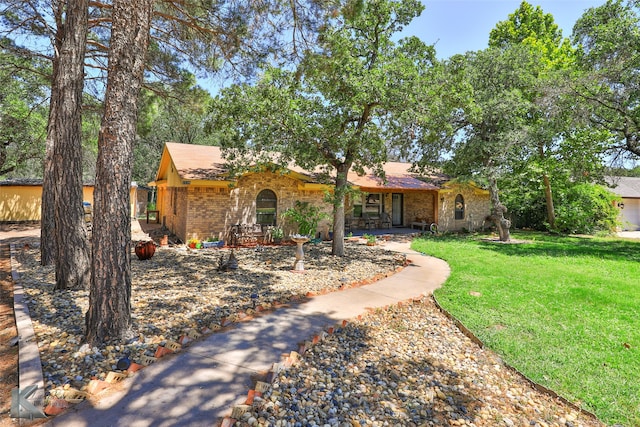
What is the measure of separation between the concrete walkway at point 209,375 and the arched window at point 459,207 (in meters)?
14.4

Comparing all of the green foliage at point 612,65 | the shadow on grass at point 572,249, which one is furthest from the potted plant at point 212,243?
the green foliage at point 612,65

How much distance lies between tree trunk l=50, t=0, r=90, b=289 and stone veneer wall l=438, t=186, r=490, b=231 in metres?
16.1

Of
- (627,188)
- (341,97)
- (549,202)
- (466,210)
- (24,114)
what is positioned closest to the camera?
(341,97)

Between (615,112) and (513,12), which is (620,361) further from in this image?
(513,12)

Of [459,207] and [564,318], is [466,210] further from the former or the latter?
[564,318]

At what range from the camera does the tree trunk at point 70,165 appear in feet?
20.3

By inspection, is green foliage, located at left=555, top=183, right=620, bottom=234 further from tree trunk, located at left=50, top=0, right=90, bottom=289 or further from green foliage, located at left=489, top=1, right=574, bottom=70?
tree trunk, located at left=50, top=0, right=90, bottom=289

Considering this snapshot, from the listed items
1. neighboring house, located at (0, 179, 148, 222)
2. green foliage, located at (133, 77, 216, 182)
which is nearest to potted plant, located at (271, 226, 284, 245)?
green foliage, located at (133, 77, 216, 182)

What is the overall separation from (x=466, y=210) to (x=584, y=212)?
6.65 metres

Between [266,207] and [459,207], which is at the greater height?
[459,207]

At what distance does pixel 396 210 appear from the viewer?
19188 mm

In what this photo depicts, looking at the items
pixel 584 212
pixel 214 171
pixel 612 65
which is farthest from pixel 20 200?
pixel 584 212

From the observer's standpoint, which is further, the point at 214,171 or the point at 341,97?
the point at 214,171

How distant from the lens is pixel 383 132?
33.3ft
